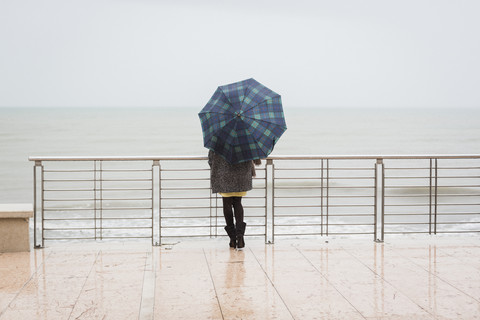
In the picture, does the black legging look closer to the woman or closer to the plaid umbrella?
the woman

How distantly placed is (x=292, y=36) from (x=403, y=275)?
41.3m

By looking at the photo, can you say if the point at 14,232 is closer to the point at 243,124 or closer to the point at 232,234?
the point at 232,234

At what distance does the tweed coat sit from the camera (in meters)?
5.39

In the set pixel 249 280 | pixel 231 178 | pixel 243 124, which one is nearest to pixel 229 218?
pixel 231 178

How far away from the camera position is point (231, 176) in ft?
17.7

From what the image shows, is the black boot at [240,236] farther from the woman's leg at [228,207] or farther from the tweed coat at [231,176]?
the tweed coat at [231,176]

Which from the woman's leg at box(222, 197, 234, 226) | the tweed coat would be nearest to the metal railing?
the woman's leg at box(222, 197, 234, 226)

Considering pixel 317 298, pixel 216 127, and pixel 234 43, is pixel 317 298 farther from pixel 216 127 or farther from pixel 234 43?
pixel 234 43

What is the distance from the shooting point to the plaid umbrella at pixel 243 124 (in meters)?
5.11

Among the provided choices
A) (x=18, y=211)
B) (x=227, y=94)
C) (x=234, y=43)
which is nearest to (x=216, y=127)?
(x=227, y=94)

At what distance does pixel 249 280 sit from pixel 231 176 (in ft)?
3.77

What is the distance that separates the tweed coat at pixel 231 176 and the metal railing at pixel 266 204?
0.83 feet

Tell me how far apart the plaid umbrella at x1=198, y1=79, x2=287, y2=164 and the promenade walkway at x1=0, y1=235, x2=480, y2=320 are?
3.08 feet

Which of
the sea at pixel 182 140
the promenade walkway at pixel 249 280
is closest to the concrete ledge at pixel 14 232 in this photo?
the promenade walkway at pixel 249 280
